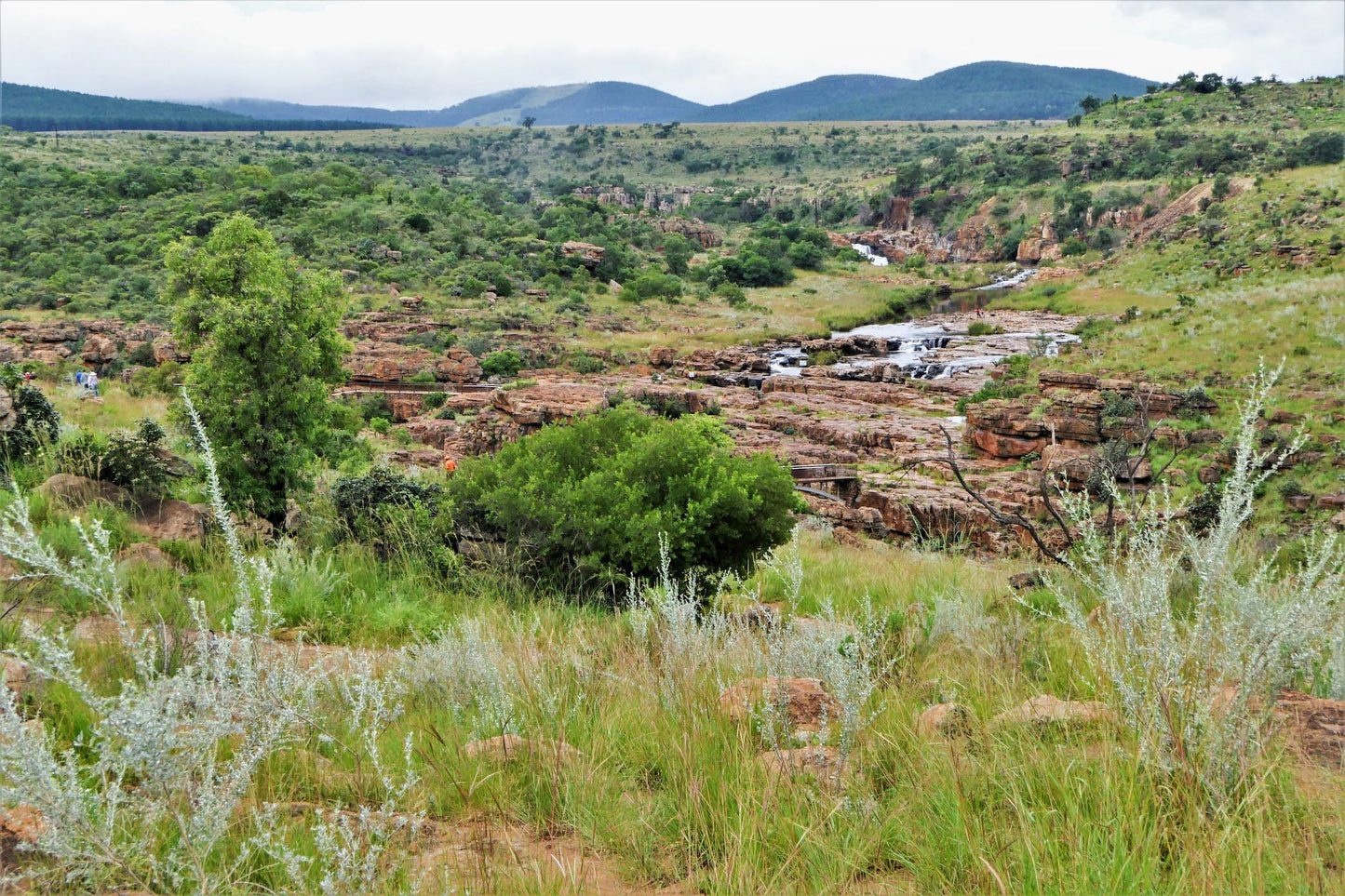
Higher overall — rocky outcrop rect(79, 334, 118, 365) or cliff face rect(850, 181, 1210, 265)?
cliff face rect(850, 181, 1210, 265)

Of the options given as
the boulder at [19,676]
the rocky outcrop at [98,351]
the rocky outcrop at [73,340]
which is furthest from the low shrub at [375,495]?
the rocky outcrop at [98,351]

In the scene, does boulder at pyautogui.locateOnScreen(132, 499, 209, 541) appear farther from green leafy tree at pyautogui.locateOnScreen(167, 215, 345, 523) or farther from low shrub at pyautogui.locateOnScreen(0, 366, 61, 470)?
low shrub at pyautogui.locateOnScreen(0, 366, 61, 470)

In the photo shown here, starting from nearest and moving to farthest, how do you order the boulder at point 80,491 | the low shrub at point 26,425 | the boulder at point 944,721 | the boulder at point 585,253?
the boulder at point 944,721 → the boulder at point 80,491 → the low shrub at point 26,425 → the boulder at point 585,253

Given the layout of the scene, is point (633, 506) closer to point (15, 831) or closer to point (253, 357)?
point (15, 831)

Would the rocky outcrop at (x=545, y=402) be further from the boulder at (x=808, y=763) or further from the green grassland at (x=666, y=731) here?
the boulder at (x=808, y=763)

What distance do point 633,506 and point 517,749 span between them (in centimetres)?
352

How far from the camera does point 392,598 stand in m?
5.46

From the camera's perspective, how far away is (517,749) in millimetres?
2773

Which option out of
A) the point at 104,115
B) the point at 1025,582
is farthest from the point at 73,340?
the point at 104,115

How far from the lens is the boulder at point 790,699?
288cm

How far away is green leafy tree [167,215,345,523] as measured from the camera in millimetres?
8188

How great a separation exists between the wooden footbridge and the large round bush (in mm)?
10102

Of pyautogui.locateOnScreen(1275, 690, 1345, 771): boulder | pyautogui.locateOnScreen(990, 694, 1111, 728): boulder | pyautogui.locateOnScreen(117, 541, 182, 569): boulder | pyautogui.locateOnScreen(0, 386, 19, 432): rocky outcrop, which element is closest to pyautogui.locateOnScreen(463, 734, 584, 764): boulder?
pyautogui.locateOnScreen(990, 694, 1111, 728): boulder

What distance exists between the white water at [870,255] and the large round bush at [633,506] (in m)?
60.6
